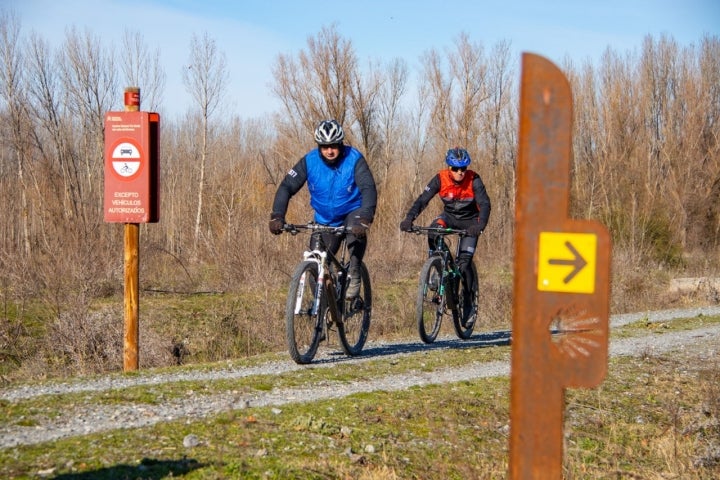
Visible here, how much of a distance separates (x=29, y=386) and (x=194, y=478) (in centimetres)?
305

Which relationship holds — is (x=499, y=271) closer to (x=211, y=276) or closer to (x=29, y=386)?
(x=211, y=276)

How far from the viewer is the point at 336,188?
334 inches

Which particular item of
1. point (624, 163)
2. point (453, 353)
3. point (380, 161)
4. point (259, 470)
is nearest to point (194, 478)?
point (259, 470)

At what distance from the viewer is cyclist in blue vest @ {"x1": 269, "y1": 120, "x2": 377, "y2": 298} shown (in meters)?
8.39

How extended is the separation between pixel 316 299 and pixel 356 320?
4.67 ft

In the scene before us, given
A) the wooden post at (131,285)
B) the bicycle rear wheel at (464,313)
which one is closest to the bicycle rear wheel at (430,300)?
the bicycle rear wheel at (464,313)

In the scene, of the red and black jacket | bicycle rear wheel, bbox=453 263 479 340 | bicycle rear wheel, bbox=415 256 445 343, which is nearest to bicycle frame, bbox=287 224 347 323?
bicycle rear wheel, bbox=415 256 445 343

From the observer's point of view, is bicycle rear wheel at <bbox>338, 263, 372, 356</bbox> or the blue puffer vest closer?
the blue puffer vest

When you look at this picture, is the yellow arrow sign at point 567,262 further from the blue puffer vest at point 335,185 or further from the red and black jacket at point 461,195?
the red and black jacket at point 461,195

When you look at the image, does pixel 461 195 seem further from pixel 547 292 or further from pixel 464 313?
pixel 547 292

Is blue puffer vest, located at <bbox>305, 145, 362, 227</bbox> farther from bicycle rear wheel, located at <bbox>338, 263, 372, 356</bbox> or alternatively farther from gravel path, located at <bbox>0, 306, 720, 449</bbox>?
gravel path, located at <bbox>0, 306, 720, 449</bbox>

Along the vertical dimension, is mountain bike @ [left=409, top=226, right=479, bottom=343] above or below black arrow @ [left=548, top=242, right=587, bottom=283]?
below

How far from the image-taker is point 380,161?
34.2 metres

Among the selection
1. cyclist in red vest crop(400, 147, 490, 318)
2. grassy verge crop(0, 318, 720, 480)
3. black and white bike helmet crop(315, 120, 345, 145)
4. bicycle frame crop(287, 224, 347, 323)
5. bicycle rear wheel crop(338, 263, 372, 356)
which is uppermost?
black and white bike helmet crop(315, 120, 345, 145)
